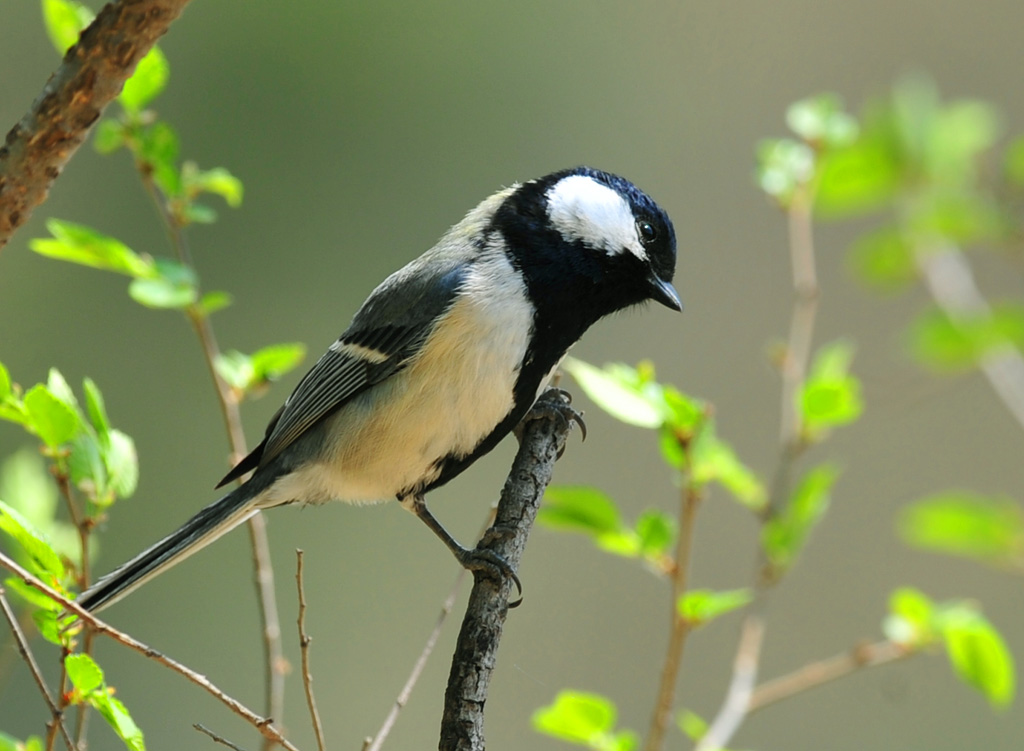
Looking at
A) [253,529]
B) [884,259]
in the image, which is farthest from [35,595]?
[884,259]

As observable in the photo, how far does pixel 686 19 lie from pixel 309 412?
7.23 feet

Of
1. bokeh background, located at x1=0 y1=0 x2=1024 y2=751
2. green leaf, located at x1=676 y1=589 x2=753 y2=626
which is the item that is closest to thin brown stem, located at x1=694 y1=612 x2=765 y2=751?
green leaf, located at x1=676 y1=589 x2=753 y2=626

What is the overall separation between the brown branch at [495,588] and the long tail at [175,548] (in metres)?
0.39

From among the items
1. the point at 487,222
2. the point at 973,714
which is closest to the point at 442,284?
the point at 487,222

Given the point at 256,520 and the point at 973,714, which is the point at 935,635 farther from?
the point at 973,714

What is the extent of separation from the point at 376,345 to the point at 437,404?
15cm

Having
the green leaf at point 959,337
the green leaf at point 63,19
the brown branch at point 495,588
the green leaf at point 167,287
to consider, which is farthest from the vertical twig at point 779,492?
the green leaf at point 63,19

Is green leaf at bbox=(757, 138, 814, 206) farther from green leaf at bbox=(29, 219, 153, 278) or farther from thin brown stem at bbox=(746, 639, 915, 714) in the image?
green leaf at bbox=(29, 219, 153, 278)

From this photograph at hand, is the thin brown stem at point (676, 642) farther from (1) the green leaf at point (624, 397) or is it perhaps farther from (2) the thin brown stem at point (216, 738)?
(2) the thin brown stem at point (216, 738)

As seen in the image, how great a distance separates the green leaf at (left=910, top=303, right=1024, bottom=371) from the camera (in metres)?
0.33

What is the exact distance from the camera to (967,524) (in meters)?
0.35

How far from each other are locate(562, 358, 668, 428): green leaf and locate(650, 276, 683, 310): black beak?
41 cm

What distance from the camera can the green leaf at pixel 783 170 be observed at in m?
1.21

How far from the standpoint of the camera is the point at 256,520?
1.35 meters
